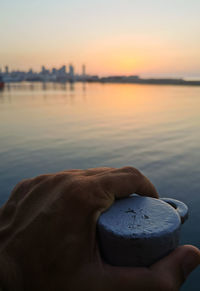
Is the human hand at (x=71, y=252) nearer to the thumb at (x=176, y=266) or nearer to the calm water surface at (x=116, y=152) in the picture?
the thumb at (x=176, y=266)

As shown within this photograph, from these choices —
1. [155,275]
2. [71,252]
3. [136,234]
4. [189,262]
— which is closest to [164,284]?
[155,275]

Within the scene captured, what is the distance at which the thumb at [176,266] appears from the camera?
1.74m

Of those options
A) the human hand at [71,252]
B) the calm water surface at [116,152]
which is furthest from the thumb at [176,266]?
the calm water surface at [116,152]

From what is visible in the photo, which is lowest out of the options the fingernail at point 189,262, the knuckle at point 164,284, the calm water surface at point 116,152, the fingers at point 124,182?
the calm water surface at point 116,152

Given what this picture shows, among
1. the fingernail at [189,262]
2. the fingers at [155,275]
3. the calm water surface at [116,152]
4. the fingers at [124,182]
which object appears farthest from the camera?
the calm water surface at [116,152]

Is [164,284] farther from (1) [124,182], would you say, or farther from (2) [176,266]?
(1) [124,182]

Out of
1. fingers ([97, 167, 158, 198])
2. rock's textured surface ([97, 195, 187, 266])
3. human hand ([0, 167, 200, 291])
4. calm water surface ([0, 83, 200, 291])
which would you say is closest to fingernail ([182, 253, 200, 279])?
human hand ([0, 167, 200, 291])

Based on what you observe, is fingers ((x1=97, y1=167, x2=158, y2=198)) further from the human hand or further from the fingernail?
the fingernail

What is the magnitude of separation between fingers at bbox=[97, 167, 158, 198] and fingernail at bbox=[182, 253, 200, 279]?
629 mm

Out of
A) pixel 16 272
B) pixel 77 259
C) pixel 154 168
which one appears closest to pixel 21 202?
pixel 16 272

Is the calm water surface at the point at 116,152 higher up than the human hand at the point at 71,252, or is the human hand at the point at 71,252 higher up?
the human hand at the point at 71,252

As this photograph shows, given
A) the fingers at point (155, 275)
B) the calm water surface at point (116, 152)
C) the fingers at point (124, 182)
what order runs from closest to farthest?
the fingers at point (155, 275)
the fingers at point (124, 182)
the calm water surface at point (116, 152)

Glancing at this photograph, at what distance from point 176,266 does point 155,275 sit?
0.19 meters

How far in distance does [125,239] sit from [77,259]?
0.38 m
